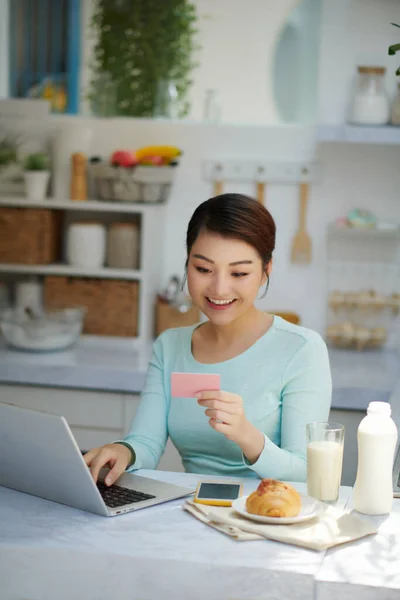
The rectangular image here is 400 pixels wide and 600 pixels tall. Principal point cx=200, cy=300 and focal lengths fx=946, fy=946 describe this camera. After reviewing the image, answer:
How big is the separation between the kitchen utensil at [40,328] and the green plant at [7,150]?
63 centimetres

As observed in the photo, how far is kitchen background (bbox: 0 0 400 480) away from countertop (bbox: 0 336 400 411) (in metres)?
0.04

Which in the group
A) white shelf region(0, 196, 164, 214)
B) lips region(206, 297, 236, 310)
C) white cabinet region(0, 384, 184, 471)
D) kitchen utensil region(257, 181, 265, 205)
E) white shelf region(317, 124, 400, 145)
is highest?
white shelf region(317, 124, 400, 145)

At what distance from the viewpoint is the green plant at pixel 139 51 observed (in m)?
3.56

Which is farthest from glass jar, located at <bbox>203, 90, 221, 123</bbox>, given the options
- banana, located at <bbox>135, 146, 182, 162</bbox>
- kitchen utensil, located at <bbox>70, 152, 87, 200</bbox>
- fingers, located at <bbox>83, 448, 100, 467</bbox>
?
fingers, located at <bbox>83, 448, 100, 467</bbox>

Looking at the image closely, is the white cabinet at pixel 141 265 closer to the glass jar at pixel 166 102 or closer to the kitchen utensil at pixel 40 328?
the kitchen utensil at pixel 40 328

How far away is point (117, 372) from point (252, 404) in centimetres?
106

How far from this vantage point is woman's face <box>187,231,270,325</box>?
1977mm

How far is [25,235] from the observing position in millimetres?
3479

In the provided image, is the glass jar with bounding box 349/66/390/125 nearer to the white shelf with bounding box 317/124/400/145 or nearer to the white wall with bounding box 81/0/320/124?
the white shelf with bounding box 317/124/400/145

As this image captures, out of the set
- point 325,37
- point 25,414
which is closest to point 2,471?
point 25,414

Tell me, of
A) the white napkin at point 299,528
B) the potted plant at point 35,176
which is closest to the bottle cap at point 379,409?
the white napkin at point 299,528

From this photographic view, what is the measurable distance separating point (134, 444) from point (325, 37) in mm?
2003

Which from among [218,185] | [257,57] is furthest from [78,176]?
[257,57]

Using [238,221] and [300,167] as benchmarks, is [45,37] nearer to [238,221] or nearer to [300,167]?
[300,167]
